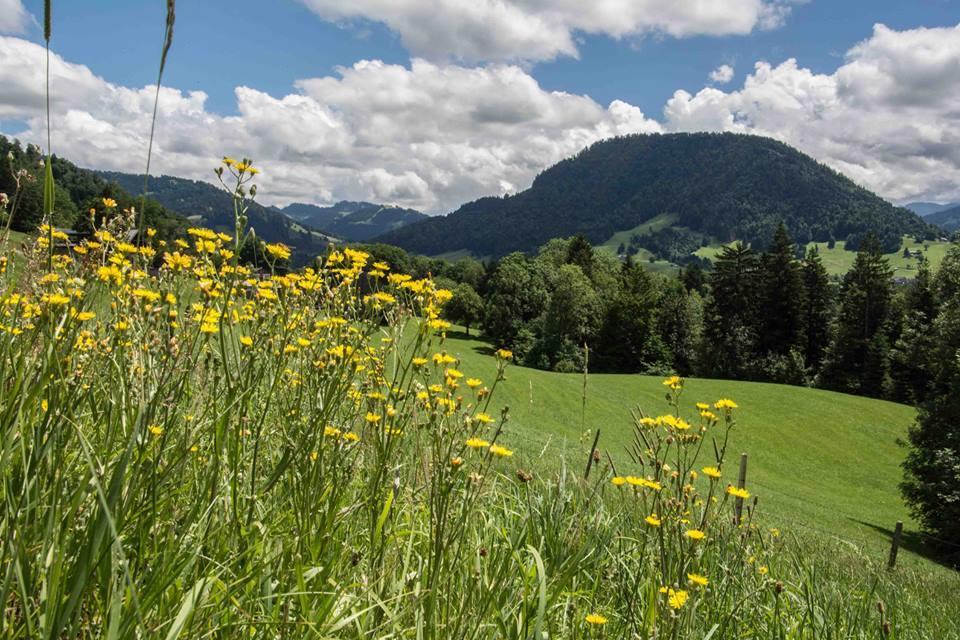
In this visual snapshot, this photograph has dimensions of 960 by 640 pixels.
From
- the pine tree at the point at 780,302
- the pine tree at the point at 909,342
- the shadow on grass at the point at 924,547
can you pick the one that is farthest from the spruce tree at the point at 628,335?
the shadow on grass at the point at 924,547

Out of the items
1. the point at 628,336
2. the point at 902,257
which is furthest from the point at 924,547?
the point at 902,257

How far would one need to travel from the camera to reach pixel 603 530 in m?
2.92

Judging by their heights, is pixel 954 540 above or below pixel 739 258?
below

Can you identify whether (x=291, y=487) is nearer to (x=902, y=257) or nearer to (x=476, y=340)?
(x=476, y=340)

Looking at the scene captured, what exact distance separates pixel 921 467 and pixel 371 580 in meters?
25.2

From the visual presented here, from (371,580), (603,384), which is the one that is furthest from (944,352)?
(371,580)

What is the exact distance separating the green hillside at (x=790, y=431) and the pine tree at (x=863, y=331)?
A: 10169 millimetres

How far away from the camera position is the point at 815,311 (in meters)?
53.5

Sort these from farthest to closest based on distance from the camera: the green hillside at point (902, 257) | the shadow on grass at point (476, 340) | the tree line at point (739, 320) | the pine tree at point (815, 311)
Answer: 1. the green hillside at point (902, 257)
2. the shadow on grass at point (476, 340)
3. the pine tree at point (815, 311)
4. the tree line at point (739, 320)

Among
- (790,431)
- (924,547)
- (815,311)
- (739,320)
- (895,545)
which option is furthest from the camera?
(815,311)

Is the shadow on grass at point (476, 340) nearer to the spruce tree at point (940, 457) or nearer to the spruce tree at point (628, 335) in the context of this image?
the spruce tree at point (628, 335)

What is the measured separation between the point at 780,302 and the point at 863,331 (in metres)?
6.75

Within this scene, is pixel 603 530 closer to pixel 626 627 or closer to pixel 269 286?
pixel 626 627

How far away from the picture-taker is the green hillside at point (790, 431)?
23031mm
